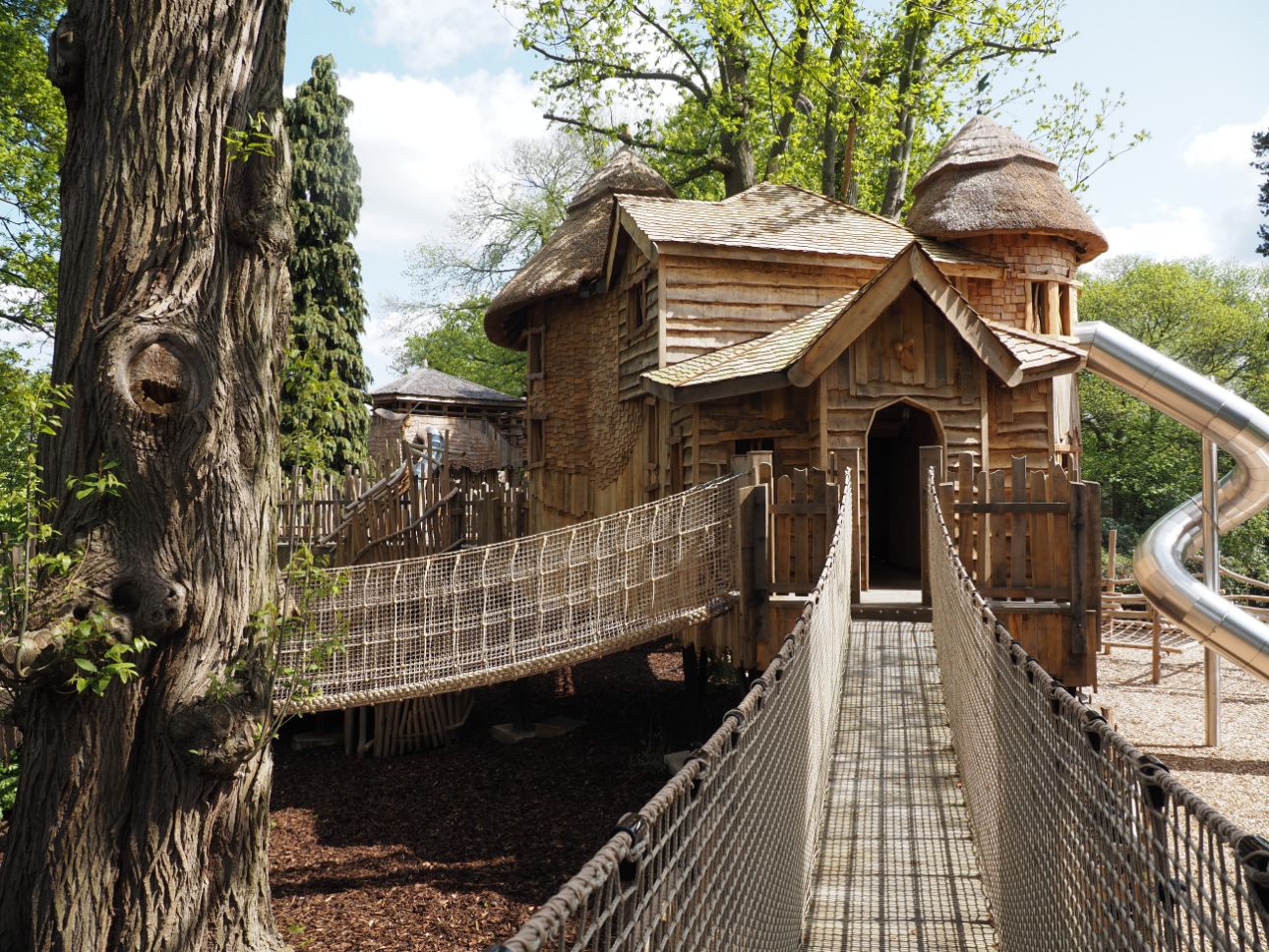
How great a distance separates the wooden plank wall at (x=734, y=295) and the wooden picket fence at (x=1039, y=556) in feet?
20.1

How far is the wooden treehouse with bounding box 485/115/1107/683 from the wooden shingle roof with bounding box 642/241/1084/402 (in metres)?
0.03

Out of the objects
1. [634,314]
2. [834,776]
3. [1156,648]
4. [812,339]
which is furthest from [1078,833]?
[1156,648]

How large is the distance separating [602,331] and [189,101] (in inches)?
456

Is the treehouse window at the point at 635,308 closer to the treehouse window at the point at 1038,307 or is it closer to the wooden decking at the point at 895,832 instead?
the treehouse window at the point at 1038,307

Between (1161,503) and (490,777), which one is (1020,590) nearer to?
(490,777)

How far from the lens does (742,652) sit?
844 centimetres

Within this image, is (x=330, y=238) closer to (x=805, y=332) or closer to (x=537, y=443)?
(x=537, y=443)

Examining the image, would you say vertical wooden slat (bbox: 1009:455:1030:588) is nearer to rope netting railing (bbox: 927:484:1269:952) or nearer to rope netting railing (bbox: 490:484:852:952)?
rope netting railing (bbox: 927:484:1269:952)

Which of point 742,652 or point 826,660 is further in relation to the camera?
point 742,652

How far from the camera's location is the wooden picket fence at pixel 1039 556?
25.3ft

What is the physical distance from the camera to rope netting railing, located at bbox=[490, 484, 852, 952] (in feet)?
5.91

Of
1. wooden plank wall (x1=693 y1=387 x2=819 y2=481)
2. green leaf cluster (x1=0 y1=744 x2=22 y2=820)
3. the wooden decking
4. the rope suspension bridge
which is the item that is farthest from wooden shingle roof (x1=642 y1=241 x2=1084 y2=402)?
green leaf cluster (x1=0 y1=744 x2=22 y2=820)

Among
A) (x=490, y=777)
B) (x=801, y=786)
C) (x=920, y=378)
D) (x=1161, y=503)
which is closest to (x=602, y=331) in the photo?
(x=920, y=378)

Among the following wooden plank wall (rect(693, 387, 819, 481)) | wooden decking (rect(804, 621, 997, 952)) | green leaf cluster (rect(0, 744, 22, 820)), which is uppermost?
wooden plank wall (rect(693, 387, 819, 481))
